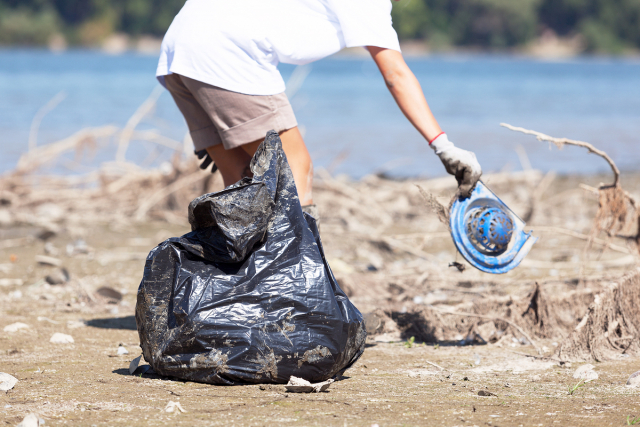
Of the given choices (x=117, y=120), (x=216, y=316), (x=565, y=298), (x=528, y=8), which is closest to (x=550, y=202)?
(x=565, y=298)

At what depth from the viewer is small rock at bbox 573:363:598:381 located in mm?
2164

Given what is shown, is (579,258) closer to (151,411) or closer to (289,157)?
(289,157)

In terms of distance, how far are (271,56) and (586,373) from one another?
5.06 feet

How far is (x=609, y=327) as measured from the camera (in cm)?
247

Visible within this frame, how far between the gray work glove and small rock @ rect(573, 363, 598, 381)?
75 centimetres

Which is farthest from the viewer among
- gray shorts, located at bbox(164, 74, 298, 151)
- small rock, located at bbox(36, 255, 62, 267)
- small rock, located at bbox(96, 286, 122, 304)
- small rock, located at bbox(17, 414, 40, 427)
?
small rock, located at bbox(36, 255, 62, 267)

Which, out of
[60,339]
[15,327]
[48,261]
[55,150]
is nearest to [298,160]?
[60,339]

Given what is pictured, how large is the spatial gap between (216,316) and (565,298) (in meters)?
1.63

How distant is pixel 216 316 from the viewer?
193cm

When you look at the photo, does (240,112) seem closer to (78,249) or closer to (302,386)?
(302,386)

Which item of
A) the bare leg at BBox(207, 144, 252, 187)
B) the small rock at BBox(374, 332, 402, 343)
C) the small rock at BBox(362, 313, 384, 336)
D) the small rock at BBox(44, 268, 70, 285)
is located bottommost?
the small rock at BBox(44, 268, 70, 285)

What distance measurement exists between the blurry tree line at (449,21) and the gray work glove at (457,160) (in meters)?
56.1

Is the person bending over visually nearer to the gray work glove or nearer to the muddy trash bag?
the gray work glove

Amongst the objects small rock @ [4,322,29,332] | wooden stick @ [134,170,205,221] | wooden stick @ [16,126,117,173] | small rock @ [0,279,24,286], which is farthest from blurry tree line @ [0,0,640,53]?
small rock @ [4,322,29,332]
